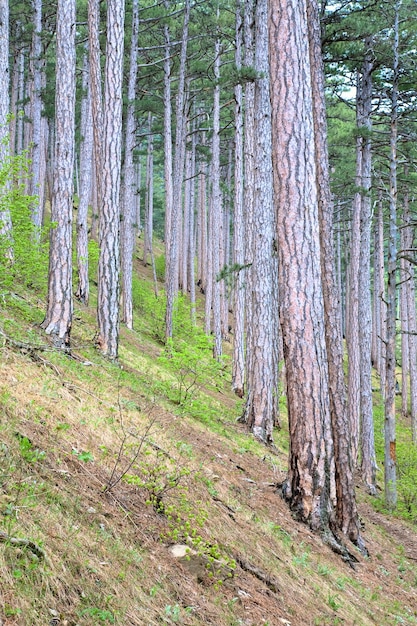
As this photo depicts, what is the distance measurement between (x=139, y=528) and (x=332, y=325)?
4.15 metres

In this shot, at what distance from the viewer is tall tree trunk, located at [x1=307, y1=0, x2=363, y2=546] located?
6516mm

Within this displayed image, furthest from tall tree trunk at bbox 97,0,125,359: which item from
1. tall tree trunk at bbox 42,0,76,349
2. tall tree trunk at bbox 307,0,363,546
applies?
tall tree trunk at bbox 307,0,363,546

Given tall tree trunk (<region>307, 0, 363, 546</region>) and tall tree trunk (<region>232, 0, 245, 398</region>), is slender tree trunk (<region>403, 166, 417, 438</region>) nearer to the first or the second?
tall tree trunk (<region>232, 0, 245, 398</region>)

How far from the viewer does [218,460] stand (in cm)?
711

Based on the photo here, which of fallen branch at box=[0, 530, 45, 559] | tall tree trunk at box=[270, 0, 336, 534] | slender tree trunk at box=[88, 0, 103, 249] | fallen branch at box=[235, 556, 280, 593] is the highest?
slender tree trunk at box=[88, 0, 103, 249]

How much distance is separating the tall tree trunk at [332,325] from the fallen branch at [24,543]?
175 inches

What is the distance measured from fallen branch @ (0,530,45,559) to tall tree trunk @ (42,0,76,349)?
18.2ft

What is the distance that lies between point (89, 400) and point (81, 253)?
9.51 m

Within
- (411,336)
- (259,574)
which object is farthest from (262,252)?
Answer: (411,336)

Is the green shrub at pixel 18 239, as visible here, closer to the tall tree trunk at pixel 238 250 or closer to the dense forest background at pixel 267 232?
the dense forest background at pixel 267 232

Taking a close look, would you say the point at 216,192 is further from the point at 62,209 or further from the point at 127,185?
the point at 62,209

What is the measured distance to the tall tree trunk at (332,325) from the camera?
21.4 feet

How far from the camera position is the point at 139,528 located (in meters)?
3.90

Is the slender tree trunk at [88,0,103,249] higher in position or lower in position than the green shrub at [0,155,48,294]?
higher
